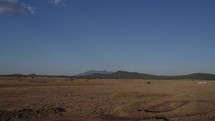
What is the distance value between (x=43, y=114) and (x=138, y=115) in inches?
267

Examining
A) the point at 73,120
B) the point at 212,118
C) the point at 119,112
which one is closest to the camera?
the point at 73,120

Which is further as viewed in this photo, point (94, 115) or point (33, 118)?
point (94, 115)

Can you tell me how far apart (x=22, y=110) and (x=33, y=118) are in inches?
92.3

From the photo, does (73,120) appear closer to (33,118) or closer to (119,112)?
(33,118)

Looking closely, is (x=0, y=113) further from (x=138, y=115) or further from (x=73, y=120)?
(x=138, y=115)

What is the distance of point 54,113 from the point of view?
27844mm

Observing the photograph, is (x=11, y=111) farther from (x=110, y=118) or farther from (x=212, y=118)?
(x=212, y=118)

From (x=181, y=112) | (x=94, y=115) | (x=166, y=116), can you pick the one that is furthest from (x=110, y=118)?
(x=181, y=112)

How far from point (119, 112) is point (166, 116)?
3868 mm

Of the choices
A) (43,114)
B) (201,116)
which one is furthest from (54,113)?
(201,116)

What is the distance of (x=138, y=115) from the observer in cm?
2784

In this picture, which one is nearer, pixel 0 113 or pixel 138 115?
pixel 0 113

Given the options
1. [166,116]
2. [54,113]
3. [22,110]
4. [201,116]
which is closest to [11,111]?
[22,110]

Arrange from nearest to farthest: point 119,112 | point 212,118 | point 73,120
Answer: point 73,120 < point 212,118 < point 119,112
